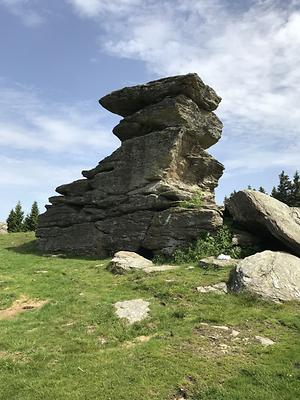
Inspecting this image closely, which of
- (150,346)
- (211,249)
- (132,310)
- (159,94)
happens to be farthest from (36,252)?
→ (150,346)

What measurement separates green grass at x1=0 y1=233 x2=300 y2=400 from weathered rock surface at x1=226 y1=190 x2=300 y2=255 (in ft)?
15.2

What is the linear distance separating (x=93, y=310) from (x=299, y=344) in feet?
26.6

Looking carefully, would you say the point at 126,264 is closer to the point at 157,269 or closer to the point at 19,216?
the point at 157,269

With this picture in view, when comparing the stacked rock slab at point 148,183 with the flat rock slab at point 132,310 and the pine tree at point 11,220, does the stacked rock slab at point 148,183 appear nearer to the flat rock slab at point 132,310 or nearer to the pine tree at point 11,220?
the flat rock slab at point 132,310

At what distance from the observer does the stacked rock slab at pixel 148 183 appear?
30.0 m

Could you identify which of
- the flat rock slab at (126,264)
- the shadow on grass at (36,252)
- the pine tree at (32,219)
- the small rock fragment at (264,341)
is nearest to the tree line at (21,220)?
the pine tree at (32,219)

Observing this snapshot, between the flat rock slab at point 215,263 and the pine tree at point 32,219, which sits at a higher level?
the pine tree at point 32,219

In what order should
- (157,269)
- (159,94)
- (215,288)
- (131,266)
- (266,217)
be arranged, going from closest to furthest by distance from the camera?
(215,288) → (157,269) → (131,266) → (266,217) → (159,94)

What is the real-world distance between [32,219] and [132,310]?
199 ft

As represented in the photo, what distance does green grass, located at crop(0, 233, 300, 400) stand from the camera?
39.5 ft

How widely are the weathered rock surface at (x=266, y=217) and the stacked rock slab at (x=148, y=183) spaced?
165 centimetres

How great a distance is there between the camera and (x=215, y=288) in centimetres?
2034

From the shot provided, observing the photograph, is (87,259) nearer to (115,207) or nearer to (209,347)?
(115,207)

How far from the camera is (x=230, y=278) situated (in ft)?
69.5
